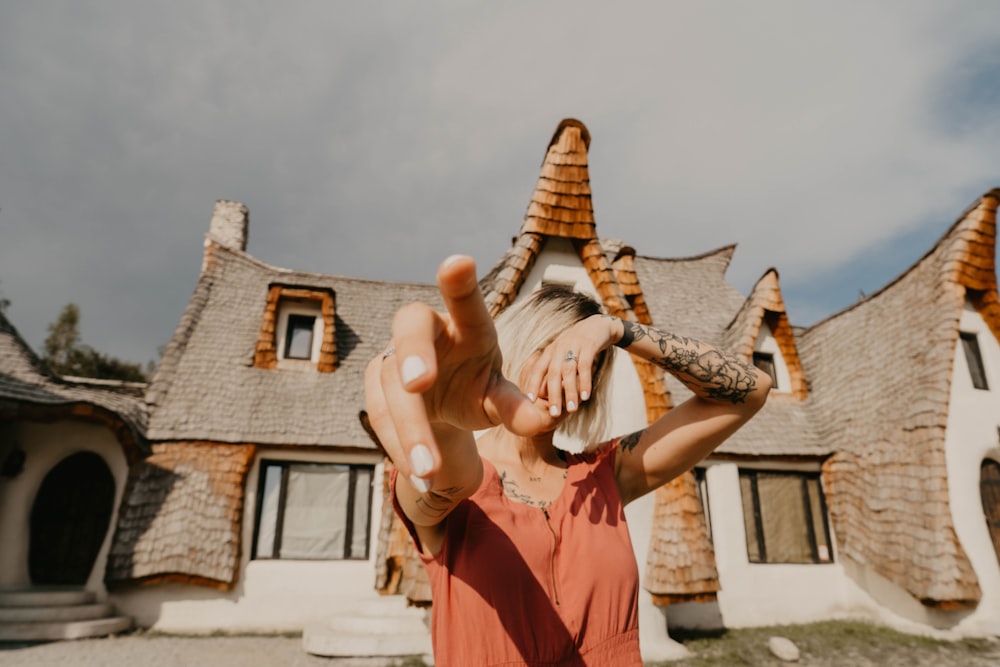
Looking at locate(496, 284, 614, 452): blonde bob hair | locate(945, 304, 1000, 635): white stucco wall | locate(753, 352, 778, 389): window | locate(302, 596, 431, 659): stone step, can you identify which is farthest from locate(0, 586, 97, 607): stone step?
locate(945, 304, 1000, 635): white stucco wall

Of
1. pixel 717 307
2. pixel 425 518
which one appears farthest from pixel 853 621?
pixel 425 518

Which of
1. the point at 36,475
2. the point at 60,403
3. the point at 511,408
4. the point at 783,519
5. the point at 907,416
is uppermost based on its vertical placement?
the point at 60,403

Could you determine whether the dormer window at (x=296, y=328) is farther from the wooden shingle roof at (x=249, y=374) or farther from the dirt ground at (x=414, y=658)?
the dirt ground at (x=414, y=658)

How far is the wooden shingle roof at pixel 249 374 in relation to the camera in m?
9.89

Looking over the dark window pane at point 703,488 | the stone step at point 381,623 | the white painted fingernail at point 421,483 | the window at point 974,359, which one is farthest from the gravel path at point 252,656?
the white painted fingernail at point 421,483

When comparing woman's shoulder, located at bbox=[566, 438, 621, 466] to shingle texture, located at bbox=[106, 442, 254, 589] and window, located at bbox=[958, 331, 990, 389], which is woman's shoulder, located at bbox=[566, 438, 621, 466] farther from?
window, located at bbox=[958, 331, 990, 389]

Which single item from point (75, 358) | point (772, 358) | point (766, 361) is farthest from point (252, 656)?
point (75, 358)

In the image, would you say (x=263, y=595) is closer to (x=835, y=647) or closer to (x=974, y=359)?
(x=835, y=647)

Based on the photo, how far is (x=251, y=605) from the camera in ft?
29.9

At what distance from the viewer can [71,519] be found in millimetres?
9852

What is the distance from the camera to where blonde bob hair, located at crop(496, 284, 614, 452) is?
203 centimetres

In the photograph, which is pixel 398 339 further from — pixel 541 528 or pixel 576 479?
pixel 576 479

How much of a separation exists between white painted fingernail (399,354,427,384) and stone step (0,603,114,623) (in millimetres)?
10509

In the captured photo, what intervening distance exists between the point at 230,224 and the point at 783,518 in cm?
1562
